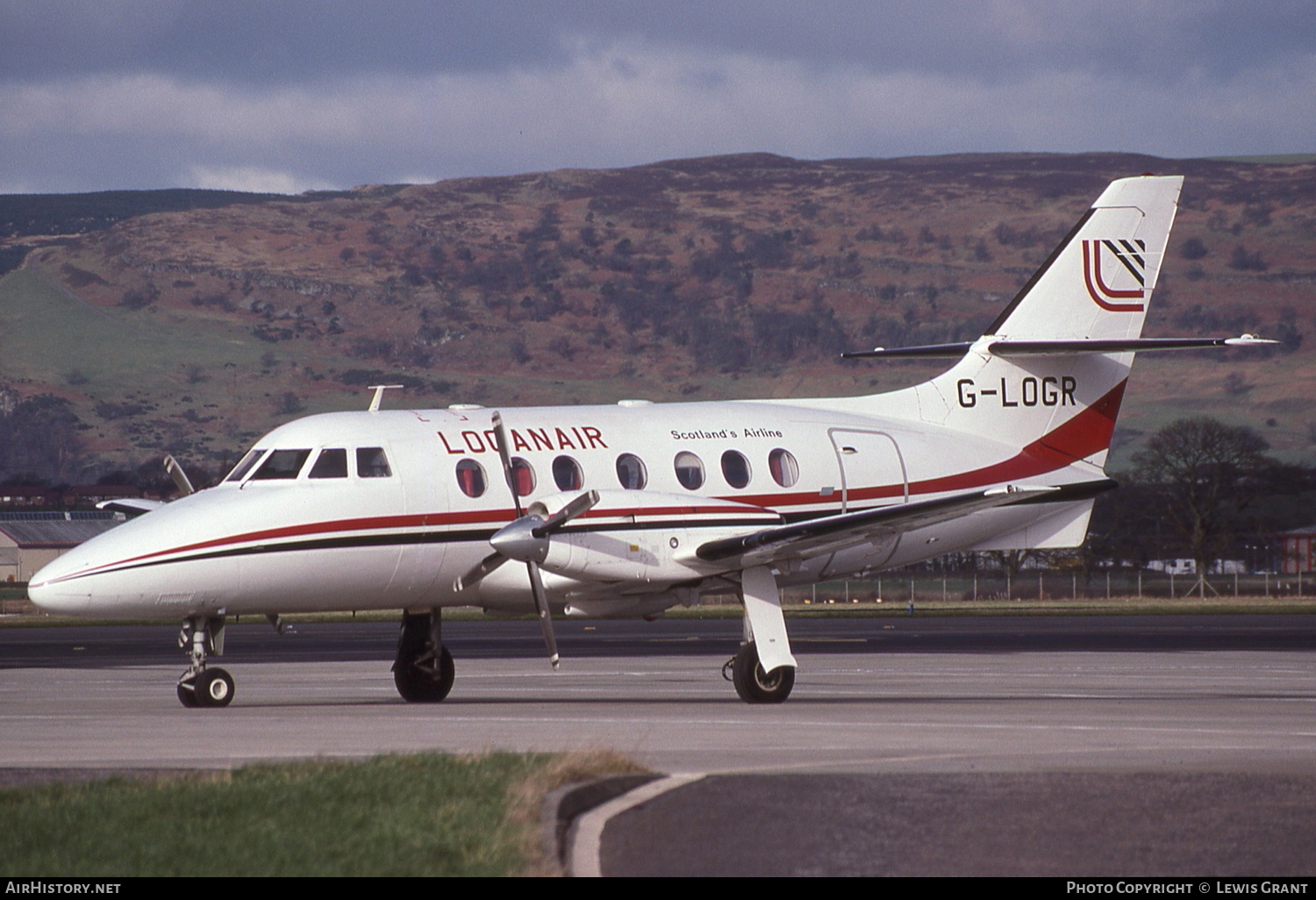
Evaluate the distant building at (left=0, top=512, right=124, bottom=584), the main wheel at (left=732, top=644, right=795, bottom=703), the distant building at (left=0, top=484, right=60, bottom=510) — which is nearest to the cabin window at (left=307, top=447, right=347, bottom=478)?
the main wheel at (left=732, top=644, right=795, bottom=703)

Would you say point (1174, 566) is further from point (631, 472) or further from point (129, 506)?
point (129, 506)

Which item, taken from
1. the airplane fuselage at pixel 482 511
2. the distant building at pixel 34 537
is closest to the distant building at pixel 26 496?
the distant building at pixel 34 537

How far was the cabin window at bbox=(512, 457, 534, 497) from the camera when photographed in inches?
899

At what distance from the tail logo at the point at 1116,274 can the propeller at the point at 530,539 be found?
9.72m

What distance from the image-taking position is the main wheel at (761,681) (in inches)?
874

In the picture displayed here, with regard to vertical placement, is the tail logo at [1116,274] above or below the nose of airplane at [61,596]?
above

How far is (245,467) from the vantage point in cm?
2242

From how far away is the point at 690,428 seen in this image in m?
24.4

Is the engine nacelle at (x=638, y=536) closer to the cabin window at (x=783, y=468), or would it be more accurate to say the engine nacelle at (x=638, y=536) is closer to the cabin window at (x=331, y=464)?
the cabin window at (x=783, y=468)

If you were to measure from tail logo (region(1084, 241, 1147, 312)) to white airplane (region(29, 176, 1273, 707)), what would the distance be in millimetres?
410

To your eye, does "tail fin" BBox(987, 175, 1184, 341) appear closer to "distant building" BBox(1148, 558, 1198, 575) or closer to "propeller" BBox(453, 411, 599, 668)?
"propeller" BBox(453, 411, 599, 668)

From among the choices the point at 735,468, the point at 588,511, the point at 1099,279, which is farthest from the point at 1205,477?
the point at 588,511

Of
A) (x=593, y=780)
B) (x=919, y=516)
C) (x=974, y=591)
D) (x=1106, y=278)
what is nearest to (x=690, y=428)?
(x=919, y=516)

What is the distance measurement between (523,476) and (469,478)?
2.31 ft
